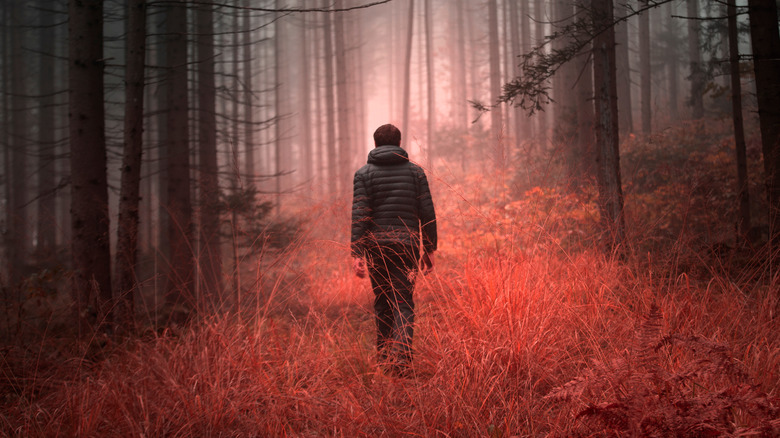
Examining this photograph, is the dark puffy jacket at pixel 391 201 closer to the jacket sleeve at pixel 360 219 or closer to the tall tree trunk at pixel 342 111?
the jacket sleeve at pixel 360 219

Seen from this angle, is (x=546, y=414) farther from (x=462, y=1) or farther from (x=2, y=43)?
(x=462, y=1)

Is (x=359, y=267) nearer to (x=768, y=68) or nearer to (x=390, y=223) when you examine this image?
(x=390, y=223)

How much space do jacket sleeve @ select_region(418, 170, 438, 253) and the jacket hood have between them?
0.63ft

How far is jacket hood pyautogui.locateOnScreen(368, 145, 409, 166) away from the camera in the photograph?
316 cm

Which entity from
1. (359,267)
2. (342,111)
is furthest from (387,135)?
(342,111)

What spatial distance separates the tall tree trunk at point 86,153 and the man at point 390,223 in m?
2.88

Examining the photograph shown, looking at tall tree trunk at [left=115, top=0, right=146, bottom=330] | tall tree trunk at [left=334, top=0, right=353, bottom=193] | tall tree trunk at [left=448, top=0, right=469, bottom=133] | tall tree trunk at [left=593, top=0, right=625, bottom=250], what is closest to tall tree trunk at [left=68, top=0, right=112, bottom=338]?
tall tree trunk at [left=115, top=0, right=146, bottom=330]

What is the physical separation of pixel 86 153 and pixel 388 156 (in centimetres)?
325

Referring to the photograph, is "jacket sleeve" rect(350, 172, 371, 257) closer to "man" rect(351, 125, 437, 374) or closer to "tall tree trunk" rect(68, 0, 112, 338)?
"man" rect(351, 125, 437, 374)

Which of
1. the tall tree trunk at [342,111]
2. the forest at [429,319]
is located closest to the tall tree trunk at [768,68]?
the forest at [429,319]

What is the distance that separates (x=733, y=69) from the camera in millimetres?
6059

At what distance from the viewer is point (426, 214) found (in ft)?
10.6

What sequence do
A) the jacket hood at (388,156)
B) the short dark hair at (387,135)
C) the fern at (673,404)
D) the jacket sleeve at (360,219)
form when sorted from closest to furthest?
the fern at (673,404), the jacket sleeve at (360,219), the jacket hood at (388,156), the short dark hair at (387,135)

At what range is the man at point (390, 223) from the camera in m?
3.08
